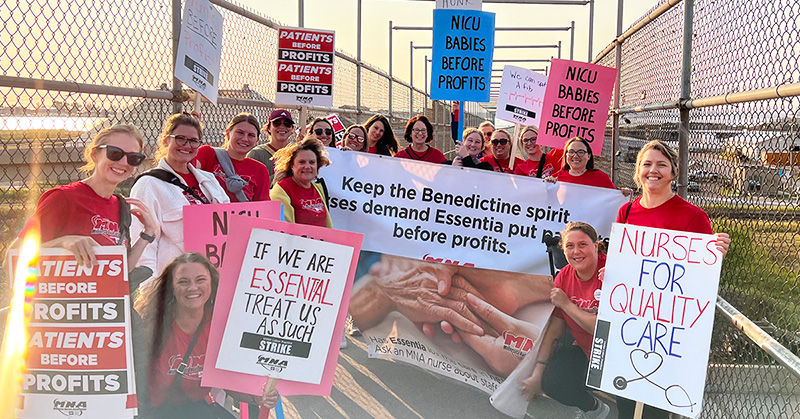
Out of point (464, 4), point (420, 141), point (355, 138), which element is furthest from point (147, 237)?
point (464, 4)

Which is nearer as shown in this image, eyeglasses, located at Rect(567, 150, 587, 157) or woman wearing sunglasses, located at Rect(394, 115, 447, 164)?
eyeglasses, located at Rect(567, 150, 587, 157)

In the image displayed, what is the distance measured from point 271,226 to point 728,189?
102 inches

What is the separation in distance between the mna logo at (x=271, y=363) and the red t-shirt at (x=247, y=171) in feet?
6.15

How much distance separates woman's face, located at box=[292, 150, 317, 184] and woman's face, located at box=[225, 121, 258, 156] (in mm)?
379

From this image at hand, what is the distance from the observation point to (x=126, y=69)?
13.1ft

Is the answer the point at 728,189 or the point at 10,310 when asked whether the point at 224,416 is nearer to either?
the point at 10,310

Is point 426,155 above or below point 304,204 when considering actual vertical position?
above

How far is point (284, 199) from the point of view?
4.38m

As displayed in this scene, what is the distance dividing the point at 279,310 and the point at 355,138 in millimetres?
3593

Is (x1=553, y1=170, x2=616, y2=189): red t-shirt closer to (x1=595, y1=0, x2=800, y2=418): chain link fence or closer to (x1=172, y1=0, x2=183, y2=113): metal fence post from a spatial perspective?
(x1=595, y1=0, x2=800, y2=418): chain link fence

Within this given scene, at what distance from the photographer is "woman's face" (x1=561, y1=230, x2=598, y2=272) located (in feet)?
12.7

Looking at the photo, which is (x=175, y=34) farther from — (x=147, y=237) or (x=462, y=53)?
(x=462, y=53)

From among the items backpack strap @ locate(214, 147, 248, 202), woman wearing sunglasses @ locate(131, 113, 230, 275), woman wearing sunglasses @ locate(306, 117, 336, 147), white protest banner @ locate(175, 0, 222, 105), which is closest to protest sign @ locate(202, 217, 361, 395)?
woman wearing sunglasses @ locate(131, 113, 230, 275)

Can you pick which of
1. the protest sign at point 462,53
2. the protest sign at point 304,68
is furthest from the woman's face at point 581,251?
the protest sign at point 462,53
